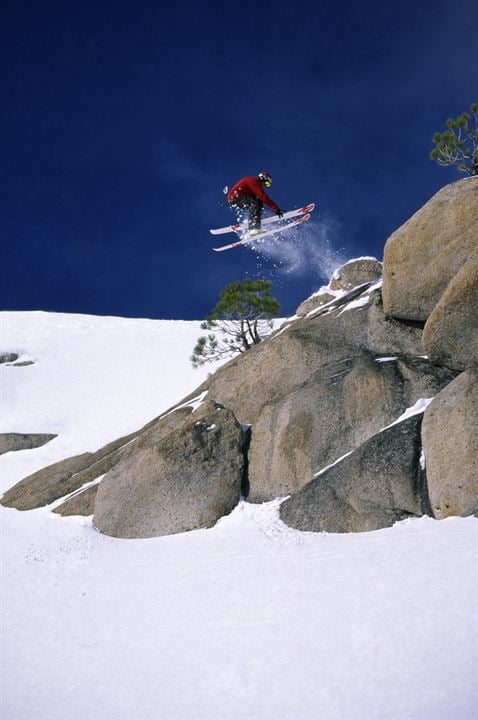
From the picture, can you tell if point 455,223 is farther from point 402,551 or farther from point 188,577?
point 188,577

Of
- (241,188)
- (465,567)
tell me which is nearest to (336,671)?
(465,567)

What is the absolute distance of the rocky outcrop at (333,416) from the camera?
16.7 m

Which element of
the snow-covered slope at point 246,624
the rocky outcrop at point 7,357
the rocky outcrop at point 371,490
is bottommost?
the snow-covered slope at point 246,624

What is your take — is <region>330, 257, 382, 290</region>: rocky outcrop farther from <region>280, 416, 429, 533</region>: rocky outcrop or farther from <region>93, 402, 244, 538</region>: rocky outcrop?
<region>280, 416, 429, 533</region>: rocky outcrop

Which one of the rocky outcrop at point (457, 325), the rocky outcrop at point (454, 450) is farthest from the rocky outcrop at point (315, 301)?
the rocky outcrop at point (454, 450)

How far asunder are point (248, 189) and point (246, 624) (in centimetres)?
2179

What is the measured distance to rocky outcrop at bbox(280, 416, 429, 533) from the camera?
13.8 meters

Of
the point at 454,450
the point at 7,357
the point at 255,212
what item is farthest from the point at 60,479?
the point at 7,357

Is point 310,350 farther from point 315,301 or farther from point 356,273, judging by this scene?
point 356,273

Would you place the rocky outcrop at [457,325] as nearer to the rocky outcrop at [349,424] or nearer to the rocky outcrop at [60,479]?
the rocky outcrop at [349,424]

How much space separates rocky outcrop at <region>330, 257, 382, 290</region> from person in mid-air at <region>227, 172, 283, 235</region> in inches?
200

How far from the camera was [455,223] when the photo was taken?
18.7 m

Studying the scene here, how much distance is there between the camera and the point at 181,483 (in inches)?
719

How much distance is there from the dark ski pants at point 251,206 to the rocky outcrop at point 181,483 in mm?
12738
